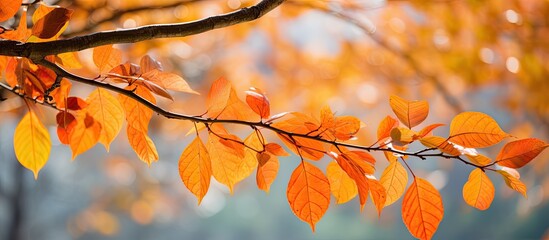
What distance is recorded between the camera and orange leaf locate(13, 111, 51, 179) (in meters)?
0.48

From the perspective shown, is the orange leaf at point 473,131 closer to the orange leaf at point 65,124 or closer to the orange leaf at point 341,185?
the orange leaf at point 341,185

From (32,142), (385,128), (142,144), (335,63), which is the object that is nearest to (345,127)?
(385,128)

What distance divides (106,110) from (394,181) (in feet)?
0.82

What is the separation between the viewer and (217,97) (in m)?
0.43

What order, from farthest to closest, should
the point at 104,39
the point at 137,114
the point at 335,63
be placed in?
1. the point at 335,63
2. the point at 137,114
3. the point at 104,39

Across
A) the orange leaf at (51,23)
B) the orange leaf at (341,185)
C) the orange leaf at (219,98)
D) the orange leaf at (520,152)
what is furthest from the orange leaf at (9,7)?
the orange leaf at (520,152)

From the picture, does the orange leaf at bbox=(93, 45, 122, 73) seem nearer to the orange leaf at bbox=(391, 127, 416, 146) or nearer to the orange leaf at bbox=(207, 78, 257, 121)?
the orange leaf at bbox=(207, 78, 257, 121)

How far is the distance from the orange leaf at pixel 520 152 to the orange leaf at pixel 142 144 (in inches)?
10.7

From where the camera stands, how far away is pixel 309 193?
0.42 meters

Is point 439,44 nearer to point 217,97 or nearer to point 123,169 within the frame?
point 217,97

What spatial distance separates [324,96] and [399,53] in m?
0.84

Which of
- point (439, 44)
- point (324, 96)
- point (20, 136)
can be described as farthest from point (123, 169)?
point (20, 136)

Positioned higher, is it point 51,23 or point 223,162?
point 51,23

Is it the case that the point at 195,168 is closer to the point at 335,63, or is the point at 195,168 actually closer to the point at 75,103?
the point at 75,103
